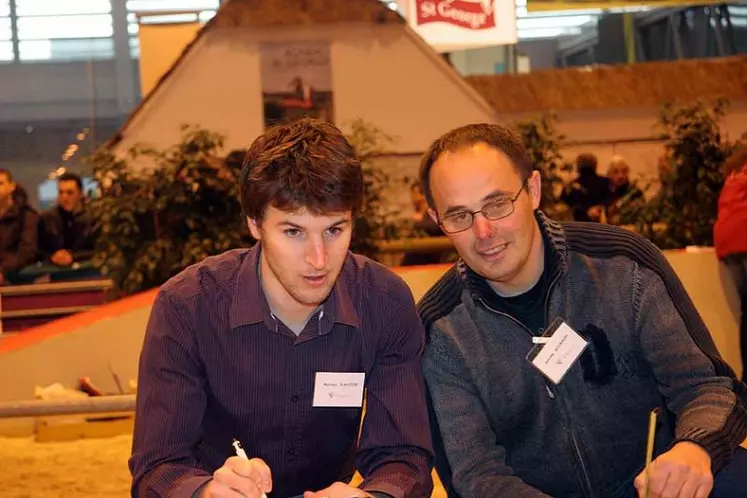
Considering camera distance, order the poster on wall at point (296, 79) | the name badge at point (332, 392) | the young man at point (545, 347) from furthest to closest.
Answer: the poster on wall at point (296, 79), the young man at point (545, 347), the name badge at point (332, 392)

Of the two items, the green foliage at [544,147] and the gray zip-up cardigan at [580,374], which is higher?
the green foliage at [544,147]

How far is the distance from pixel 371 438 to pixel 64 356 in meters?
3.40

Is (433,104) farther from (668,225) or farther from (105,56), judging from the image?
(105,56)

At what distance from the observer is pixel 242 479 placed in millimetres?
1827

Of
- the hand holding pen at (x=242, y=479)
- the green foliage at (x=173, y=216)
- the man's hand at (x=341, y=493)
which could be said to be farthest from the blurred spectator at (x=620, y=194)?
the hand holding pen at (x=242, y=479)

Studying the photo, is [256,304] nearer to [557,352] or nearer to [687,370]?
[557,352]

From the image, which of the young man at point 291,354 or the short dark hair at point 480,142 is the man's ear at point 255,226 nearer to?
the young man at point 291,354

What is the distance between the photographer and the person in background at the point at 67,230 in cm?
727

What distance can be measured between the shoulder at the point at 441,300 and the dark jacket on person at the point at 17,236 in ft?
17.4

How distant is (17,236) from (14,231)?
43 millimetres

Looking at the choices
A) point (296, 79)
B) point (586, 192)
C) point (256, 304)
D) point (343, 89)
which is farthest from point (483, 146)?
point (343, 89)

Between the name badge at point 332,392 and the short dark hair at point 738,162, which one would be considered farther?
the short dark hair at point 738,162

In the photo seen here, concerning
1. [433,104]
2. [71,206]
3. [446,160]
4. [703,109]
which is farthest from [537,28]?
[446,160]

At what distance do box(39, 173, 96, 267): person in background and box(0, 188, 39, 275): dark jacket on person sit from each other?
0.11 meters
